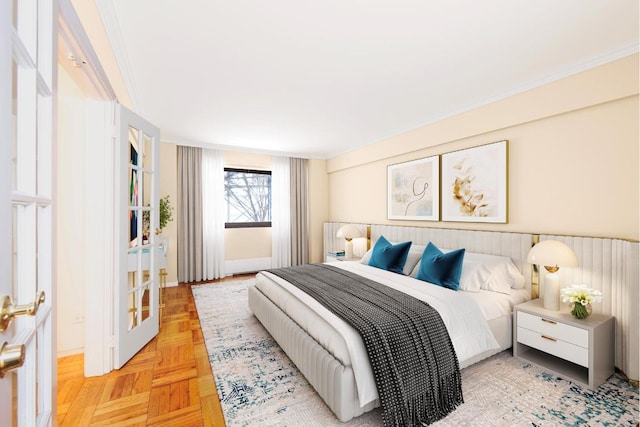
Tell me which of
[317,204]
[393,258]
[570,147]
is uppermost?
[570,147]

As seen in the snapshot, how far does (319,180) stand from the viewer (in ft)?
20.9

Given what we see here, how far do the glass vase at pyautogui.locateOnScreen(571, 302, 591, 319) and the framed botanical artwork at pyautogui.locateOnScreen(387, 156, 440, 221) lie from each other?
5.81 ft

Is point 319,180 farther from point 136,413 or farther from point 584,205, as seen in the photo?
point 136,413

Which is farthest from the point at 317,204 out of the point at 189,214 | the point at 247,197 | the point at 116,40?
the point at 116,40

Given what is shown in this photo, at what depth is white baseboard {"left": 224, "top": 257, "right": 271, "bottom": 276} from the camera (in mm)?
5625

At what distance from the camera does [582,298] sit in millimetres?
2213

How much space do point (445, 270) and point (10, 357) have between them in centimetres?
291

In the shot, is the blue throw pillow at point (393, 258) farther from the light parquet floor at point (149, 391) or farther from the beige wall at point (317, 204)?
the beige wall at point (317, 204)

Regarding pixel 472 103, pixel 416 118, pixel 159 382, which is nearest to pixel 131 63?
pixel 159 382

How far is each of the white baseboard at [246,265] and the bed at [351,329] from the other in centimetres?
241

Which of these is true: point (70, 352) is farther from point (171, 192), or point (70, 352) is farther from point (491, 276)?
point (491, 276)

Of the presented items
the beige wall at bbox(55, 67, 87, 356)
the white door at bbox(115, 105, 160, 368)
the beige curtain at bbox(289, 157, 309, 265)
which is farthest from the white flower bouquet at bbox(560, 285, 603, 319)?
the beige curtain at bbox(289, 157, 309, 265)

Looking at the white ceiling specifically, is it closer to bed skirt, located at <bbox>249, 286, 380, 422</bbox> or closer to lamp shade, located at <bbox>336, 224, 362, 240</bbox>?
lamp shade, located at <bbox>336, 224, 362, 240</bbox>

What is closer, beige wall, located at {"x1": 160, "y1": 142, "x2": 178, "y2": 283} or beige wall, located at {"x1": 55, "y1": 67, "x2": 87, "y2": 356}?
beige wall, located at {"x1": 55, "y1": 67, "x2": 87, "y2": 356}
